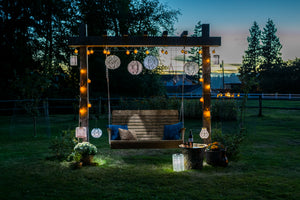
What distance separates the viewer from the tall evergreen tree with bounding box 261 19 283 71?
166 feet

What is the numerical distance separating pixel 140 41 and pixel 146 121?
2.17m

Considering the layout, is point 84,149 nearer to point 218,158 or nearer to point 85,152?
point 85,152

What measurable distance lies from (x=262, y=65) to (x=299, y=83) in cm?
1501

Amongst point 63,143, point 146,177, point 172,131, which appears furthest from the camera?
point 172,131

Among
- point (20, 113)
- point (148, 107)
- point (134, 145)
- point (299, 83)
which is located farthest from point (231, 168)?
point (299, 83)

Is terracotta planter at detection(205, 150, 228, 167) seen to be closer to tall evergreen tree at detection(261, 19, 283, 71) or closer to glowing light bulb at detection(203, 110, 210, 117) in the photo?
glowing light bulb at detection(203, 110, 210, 117)

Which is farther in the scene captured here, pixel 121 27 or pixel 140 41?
pixel 121 27

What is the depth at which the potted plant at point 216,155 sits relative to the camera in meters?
5.63

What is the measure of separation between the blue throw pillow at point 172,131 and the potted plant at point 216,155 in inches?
52.2

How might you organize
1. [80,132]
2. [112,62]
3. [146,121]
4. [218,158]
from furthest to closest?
[146,121]
[112,62]
[80,132]
[218,158]

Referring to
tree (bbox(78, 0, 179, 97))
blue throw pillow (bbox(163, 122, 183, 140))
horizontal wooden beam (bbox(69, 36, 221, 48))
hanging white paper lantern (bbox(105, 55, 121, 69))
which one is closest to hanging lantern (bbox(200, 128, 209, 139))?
blue throw pillow (bbox(163, 122, 183, 140))

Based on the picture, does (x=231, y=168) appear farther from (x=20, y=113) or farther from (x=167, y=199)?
(x=20, y=113)

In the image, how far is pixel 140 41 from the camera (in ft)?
20.4

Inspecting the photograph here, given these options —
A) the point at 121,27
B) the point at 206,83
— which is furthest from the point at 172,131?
the point at 121,27
